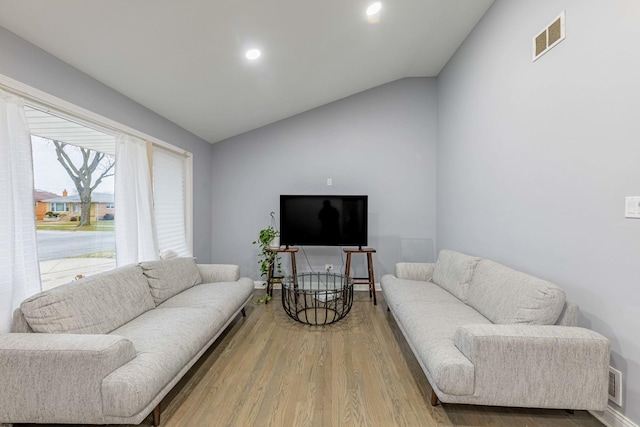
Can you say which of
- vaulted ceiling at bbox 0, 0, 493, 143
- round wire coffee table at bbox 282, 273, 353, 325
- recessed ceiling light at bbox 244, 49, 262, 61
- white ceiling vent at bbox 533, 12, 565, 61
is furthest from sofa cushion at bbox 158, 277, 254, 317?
white ceiling vent at bbox 533, 12, 565, 61

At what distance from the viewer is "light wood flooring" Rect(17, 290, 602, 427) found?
175 centimetres

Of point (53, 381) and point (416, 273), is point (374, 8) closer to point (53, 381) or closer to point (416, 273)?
point (416, 273)

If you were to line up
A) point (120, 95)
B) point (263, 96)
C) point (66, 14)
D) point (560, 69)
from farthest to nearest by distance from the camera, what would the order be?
point (263, 96) → point (120, 95) → point (560, 69) → point (66, 14)

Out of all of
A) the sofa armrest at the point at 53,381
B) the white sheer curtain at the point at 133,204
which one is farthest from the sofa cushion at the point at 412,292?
the white sheer curtain at the point at 133,204

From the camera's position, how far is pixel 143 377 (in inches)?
60.5

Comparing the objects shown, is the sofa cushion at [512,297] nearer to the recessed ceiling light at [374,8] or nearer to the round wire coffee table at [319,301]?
the round wire coffee table at [319,301]

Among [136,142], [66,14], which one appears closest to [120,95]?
[136,142]

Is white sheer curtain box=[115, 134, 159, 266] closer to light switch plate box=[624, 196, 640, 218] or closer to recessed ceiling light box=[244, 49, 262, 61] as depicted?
recessed ceiling light box=[244, 49, 262, 61]

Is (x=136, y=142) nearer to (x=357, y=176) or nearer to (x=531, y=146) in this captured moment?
(x=357, y=176)

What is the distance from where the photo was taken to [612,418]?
65.7 inches

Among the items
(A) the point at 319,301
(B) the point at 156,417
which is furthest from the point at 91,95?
(A) the point at 319,301

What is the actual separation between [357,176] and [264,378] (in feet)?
10.5

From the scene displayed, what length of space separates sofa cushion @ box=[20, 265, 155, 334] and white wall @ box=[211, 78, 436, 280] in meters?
2.34

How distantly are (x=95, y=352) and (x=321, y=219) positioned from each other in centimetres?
301
